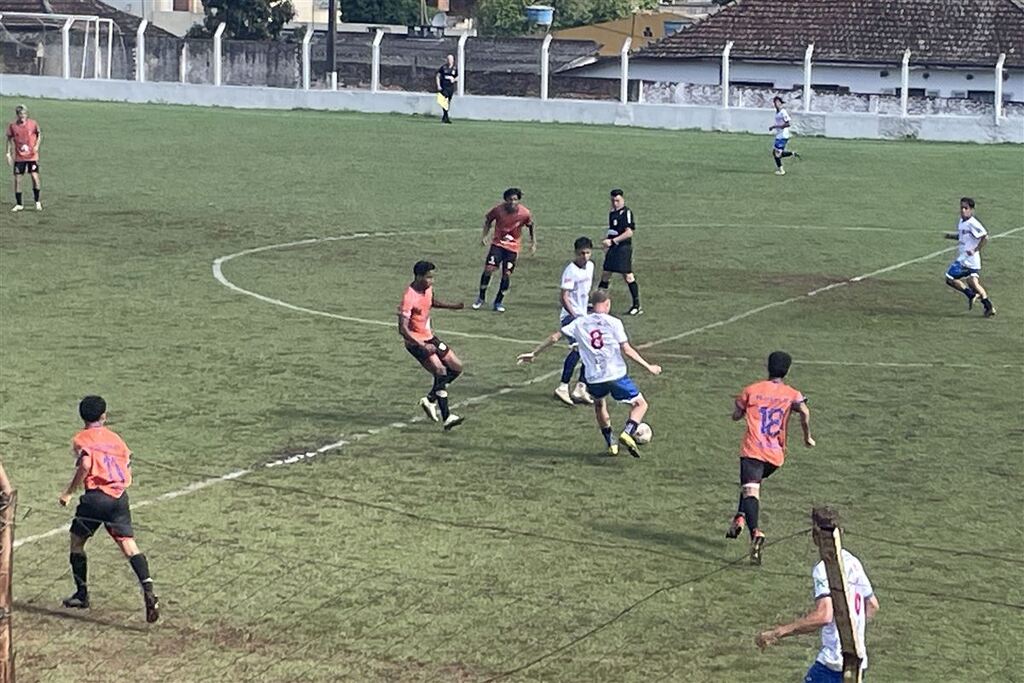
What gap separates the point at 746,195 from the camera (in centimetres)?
4438

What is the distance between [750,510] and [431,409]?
5926 millimetres

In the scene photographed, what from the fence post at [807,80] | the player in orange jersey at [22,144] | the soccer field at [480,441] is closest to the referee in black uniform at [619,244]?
the soccer field at [480,441]

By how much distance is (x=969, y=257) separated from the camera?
95.1 feet

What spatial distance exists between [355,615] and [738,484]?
561cm

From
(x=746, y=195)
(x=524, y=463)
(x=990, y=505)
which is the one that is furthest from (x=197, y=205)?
(x=990, y=505)

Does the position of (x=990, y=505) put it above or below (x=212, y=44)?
below

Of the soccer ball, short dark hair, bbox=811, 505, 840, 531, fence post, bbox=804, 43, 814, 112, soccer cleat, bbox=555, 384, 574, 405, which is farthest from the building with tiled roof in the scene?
short dark hair, bbox=811, 505, 840, 531

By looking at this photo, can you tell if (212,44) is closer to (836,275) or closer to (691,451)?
(836,275)

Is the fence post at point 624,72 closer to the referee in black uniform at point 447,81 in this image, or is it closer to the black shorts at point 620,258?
the referee in black uniform at point 447,81

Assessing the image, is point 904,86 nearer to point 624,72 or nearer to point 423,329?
point 624,72

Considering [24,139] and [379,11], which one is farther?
[379,11]

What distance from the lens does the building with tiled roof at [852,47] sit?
68500mm

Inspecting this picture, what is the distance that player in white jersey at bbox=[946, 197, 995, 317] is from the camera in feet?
93.7

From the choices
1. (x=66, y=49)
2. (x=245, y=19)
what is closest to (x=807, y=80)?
(x=66, y=49)
